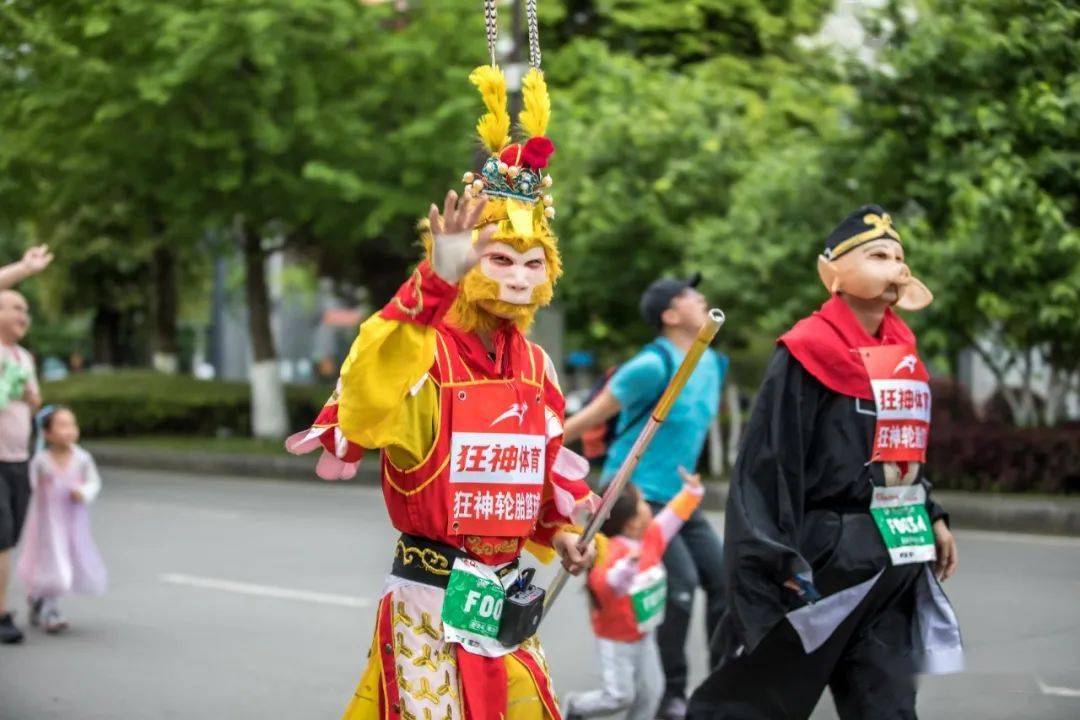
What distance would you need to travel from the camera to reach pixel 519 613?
4195mm

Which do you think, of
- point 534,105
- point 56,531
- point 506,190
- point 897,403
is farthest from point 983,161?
point 506,190

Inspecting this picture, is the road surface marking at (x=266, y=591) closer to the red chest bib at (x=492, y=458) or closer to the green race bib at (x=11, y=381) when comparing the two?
the green race bib at (x=11, y=381)

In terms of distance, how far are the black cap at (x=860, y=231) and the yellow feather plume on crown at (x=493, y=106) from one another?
51.0 inches

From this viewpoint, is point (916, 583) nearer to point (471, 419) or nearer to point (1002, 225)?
point (471, 419)

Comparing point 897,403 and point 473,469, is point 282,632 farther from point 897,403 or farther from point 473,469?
point 473,469

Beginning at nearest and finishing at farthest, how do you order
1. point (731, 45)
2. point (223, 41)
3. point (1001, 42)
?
point (1001, 42) < point (223, 41) < point (731, 45)

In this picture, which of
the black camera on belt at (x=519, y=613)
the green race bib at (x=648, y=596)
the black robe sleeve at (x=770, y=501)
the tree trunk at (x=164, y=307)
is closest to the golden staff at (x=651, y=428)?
the black camera on belt at (x=519, y=613)

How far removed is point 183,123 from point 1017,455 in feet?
32.5

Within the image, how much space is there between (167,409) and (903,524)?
21855 millimetres

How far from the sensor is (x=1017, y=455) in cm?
1522

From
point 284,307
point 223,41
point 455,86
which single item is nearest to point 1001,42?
point 455,86

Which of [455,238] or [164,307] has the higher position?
[455,238]

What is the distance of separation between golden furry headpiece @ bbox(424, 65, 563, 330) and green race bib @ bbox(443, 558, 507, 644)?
608 mm

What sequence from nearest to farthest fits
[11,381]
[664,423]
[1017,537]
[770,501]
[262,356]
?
[770,501]
[664,423]
[11,381]
[1017,537]
[262,356]
